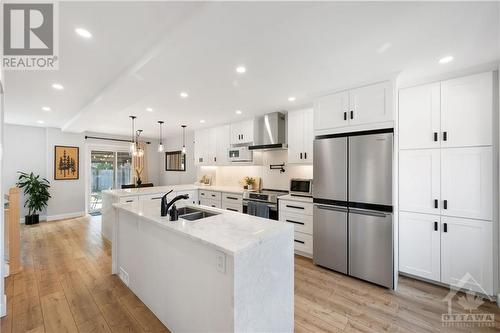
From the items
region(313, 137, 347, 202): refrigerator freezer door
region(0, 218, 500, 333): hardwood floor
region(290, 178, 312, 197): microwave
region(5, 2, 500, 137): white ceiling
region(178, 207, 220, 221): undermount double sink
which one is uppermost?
region(5, 2, 500, 137): white ceiling

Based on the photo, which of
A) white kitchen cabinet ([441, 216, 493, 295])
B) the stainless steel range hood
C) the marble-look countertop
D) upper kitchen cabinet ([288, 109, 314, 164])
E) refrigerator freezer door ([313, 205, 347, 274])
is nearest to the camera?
white kitchen cabinet ([441, 216, 493, 295])

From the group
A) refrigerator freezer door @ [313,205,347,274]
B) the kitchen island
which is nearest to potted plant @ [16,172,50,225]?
the kitchen island

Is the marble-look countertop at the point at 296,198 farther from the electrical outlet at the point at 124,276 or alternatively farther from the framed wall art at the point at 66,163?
the framed wall art at the point at 66,163

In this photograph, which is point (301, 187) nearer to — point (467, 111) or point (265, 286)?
point (467, 111)

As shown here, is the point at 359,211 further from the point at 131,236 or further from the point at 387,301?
the point at 131,236

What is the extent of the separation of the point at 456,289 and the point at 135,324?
351cm

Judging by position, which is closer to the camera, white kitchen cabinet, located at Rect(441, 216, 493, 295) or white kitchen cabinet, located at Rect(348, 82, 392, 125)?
white kitchen cabinet, located at Rect(441, 216, 493, 295)

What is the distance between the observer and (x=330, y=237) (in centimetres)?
291

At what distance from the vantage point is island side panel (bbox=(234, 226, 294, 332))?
1.33 m

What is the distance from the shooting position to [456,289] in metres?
2.43

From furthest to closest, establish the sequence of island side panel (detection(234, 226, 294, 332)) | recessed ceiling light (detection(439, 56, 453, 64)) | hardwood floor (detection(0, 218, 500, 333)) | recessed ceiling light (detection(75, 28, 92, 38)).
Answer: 1. recessed ceiling light (detection(439, 56, 453, 64))
2. hardwood floor (detection(0, 218, 500, 333))
3. recessed ceiling light (detection(75, 28, 92, 38))
4. island side panel (detection(234, 226, 294, 332))

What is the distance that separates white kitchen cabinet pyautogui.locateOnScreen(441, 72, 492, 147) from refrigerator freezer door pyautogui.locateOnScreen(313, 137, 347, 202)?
114cm

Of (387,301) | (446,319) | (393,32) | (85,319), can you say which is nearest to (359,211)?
(387,301)

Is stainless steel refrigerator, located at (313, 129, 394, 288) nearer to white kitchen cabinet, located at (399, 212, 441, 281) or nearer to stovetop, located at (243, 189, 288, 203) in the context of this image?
white kitchen cabinet, located at (399, 212, 441, 281)
